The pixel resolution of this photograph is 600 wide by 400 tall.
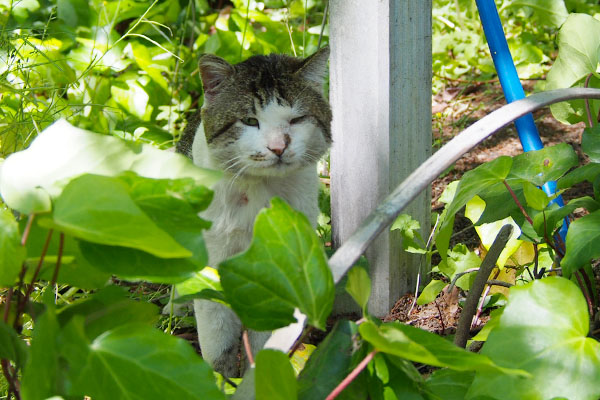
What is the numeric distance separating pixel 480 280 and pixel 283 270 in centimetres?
64

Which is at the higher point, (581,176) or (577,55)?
(577,55)

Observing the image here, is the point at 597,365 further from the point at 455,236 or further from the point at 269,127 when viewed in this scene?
the point at 455,236

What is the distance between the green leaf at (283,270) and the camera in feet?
2.50

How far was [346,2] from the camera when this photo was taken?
1788 millimetres

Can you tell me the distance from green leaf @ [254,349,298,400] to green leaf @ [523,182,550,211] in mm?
704

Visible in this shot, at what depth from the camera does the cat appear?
1.87 m

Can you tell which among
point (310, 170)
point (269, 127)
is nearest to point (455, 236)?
point (310, 170)

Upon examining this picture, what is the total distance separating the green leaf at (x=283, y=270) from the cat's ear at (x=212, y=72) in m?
1.31

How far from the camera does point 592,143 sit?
1.28 metres

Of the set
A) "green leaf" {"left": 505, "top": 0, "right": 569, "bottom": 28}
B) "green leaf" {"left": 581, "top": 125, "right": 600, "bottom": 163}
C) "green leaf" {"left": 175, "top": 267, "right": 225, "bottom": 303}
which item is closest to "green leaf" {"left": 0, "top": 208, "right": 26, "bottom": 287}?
"green leaf" {"left": 175, "top": 267, "right": 225, "bottom": 303}

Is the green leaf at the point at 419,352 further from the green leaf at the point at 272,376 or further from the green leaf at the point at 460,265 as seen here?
the green leaf at the point at 460,265

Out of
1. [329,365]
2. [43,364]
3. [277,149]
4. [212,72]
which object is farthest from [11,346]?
[212,72]

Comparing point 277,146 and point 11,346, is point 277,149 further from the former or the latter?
point 11,346

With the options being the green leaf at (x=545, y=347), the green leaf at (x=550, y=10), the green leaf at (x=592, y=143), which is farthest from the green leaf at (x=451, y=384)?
Result: the green leaf at (x=550, y=10)
